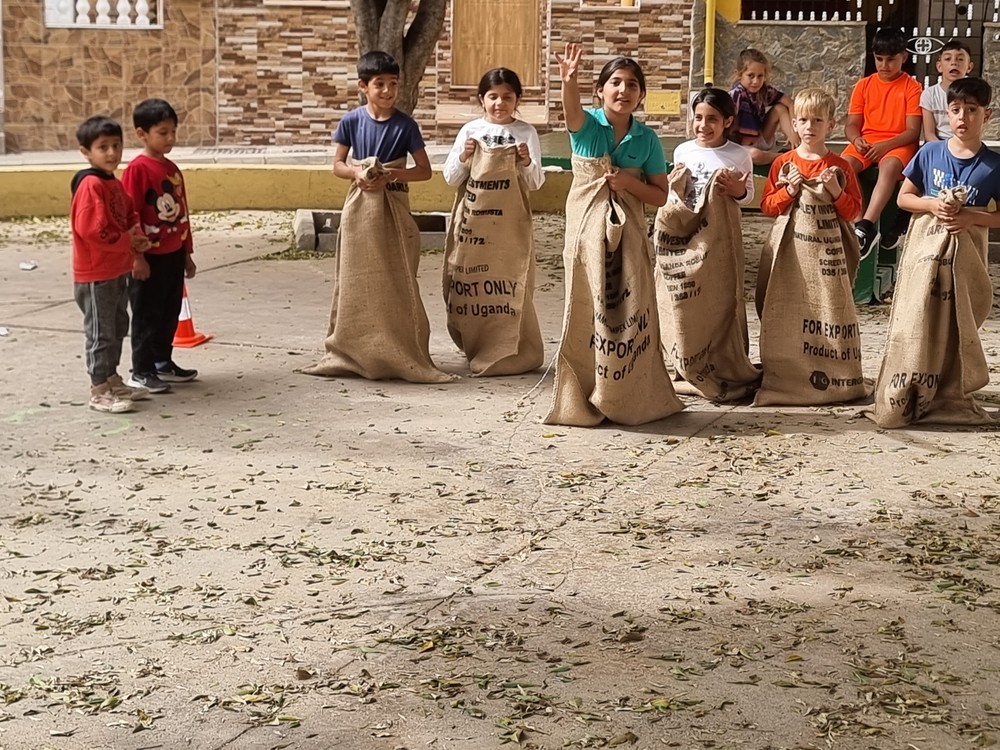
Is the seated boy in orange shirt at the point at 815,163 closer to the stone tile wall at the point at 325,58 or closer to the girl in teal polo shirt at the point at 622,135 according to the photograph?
the girl in teal polo shirt at the point at 622,135

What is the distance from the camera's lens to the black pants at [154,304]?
7.42m

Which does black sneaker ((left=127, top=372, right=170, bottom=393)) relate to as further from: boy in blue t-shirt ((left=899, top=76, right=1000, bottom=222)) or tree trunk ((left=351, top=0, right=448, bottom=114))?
tree trunk ((left=351, top=0, right=448, bottom=114))

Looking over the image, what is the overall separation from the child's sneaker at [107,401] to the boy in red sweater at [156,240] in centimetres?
32

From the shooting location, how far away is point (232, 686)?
4.09m

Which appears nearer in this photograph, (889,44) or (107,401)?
(107,401)

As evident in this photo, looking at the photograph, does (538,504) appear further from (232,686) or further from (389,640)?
(232,686)

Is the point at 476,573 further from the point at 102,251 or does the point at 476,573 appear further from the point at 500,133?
the point at 500,133

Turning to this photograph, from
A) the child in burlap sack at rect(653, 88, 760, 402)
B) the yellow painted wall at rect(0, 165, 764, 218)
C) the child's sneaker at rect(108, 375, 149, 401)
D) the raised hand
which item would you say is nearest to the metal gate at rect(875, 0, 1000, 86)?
the yellow painted wall at rect(0, 165, 764, 218)

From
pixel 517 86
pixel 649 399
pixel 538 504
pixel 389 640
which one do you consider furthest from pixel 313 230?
pixel 389 640

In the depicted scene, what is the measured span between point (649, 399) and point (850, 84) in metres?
8.92

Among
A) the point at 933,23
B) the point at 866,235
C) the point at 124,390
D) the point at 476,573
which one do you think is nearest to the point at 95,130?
the point at 124,390

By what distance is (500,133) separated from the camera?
7.59 metres

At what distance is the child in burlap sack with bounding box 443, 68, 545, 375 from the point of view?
7.57 m

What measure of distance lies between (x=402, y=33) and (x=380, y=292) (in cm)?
512
